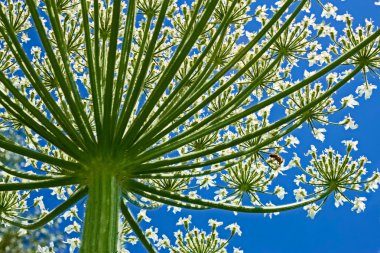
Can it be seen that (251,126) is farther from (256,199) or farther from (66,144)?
(66,144)

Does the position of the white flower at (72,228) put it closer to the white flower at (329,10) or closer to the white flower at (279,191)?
the white flower at (279,191)

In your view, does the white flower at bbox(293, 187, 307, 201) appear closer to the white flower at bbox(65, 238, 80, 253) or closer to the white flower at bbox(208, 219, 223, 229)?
the white flower at bbox(208, 219, 223, 229)

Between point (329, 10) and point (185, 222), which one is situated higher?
point (329, 10)

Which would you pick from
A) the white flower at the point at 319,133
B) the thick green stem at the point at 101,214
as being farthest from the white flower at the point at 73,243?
the white flower at the point at 319,133

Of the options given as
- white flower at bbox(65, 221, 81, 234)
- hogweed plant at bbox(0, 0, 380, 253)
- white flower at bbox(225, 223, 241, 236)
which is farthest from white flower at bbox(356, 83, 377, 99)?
white flower at bbox(65, 221, 81, 234)

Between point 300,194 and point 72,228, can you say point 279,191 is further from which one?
point 72,228

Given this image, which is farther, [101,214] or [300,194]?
[300,194]

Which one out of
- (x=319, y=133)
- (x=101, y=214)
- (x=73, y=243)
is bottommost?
(x=101, y=214)

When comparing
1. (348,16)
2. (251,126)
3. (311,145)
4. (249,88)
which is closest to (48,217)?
(249,88)

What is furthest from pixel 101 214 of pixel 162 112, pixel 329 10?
pixel 329 10

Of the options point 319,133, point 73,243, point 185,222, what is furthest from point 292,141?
point 73,243
